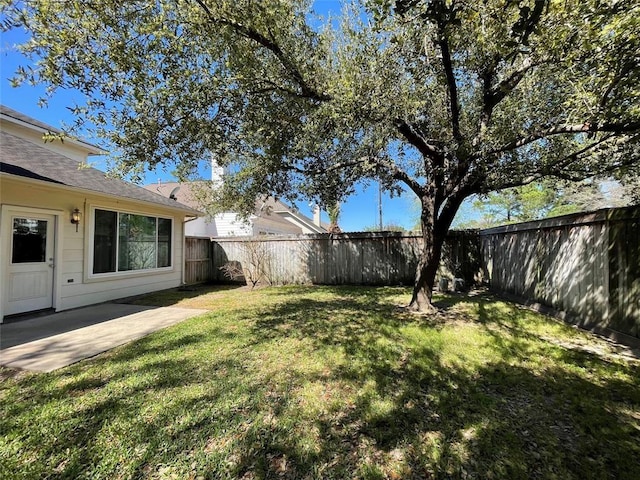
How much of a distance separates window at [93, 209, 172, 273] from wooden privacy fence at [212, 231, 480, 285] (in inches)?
96.5

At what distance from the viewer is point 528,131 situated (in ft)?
15.5

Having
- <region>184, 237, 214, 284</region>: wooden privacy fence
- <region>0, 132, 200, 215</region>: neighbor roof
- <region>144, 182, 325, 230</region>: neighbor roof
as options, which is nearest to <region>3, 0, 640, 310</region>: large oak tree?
<region>0, 132, 200, 215</region>: neighbor roof

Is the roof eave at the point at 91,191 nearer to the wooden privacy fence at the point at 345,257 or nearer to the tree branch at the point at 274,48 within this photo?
the wooden privacy fence at the point at 345,257

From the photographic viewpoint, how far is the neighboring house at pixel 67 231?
557 cm

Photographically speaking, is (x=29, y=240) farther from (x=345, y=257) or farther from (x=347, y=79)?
(x=345, y=257)

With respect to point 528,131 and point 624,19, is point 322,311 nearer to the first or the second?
point 528,131

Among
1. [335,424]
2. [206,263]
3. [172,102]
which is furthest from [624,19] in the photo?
[206,263]

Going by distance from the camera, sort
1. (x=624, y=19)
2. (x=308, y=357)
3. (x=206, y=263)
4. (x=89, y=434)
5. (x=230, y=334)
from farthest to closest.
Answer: (x=206, y=263), (x=230, y=334), (x=308, y=357), (x=624, y=19), (x=89, y=434)

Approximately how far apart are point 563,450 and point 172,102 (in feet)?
18.0

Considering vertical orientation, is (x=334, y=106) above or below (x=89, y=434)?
above

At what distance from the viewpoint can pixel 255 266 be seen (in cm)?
1072

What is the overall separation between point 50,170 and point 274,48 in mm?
5798

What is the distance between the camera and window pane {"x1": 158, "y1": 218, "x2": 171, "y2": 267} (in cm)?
915

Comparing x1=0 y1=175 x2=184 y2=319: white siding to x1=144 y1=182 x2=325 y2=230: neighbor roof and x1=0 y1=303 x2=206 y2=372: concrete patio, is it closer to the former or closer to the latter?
x1=0 y1=303 x2=206 y2=372: concrete patio
